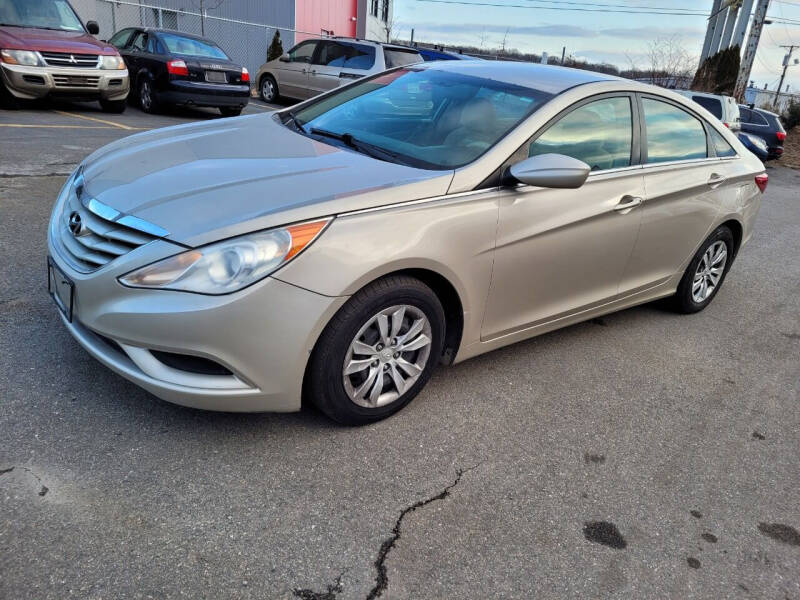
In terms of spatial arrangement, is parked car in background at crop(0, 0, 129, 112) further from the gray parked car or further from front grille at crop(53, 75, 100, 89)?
the gray parked car

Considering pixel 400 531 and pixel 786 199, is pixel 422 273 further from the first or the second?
pixel 786 199

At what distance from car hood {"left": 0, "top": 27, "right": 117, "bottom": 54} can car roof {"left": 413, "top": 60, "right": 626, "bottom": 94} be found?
7.60 metres

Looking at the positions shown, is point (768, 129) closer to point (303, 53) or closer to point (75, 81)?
point (303, 53)

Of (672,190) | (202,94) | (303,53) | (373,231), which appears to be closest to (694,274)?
(672,190)

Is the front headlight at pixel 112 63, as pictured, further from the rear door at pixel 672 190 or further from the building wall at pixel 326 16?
the building wall at pixel 326 16

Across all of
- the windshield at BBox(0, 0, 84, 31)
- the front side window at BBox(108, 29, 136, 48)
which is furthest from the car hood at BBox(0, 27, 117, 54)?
the front side window at BBox(108, 29, 136, 48)

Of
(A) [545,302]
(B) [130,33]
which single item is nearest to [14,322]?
(A) [545,302]

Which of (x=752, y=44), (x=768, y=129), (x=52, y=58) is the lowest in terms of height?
(x=768, y=129)

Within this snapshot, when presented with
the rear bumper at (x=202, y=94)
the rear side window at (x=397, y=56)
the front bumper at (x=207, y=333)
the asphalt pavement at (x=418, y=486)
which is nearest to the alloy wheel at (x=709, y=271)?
the asphalt pavement at (x=418, y=486)

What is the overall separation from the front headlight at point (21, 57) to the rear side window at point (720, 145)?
29.4ft

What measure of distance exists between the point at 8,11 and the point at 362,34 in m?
21.6

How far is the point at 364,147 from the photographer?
11.3ft

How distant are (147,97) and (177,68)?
3.10 ft

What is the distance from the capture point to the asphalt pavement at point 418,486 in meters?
2.23
